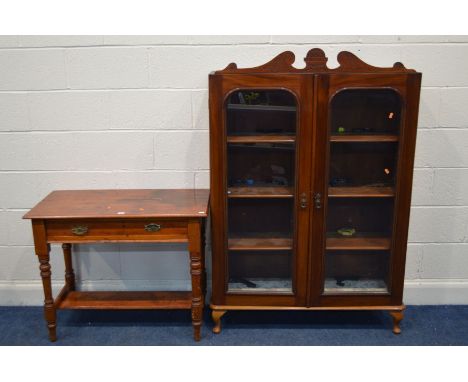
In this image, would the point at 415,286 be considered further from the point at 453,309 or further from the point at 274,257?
the point at 274,257

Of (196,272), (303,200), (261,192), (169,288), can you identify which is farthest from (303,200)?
(169,288)

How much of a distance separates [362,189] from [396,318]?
2.63ft

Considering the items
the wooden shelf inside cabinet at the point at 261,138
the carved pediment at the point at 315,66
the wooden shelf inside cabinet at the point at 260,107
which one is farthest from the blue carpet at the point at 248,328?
the carved pediment at the point at 315,66

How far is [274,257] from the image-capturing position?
9.64 feet

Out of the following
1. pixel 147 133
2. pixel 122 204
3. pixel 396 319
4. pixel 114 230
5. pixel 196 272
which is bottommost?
pixel 396 319

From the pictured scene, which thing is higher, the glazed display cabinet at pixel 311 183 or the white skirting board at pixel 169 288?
the glazed display cabinet at pixel 311 183

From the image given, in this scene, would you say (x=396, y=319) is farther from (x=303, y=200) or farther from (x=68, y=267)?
(x=68, y=267)

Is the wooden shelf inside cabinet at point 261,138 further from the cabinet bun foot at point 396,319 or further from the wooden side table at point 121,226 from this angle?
the cabinet bun foot at point 396,319

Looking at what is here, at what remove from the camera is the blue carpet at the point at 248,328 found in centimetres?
288

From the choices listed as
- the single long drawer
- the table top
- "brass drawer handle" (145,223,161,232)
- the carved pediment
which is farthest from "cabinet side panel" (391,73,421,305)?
"brass drawer handle" (145,223,161,232)

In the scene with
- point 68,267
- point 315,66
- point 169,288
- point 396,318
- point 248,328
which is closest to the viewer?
point 315,66

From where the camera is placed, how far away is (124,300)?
2.98 meters

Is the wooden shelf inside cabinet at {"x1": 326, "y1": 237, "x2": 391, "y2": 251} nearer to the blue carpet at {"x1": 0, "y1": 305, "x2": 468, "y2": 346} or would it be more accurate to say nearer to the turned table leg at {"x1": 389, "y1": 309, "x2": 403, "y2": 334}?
the turned table leg at {"x1": 389, "y1": 309, "x2": 403, "y2": 334}
